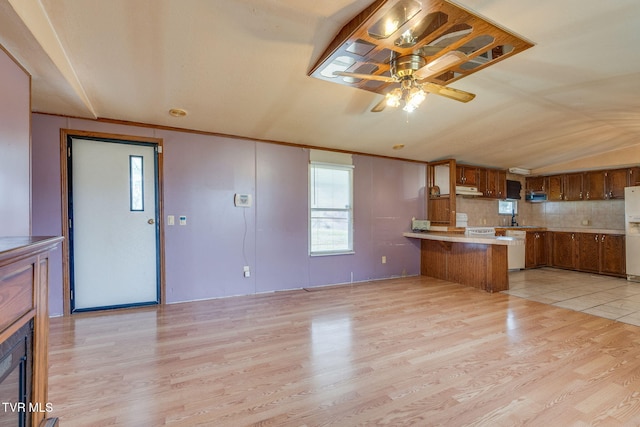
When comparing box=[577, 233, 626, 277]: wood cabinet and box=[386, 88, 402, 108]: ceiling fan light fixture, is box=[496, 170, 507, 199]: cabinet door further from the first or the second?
box=[386, 88, 402, 108]: ceiling fan light fixture

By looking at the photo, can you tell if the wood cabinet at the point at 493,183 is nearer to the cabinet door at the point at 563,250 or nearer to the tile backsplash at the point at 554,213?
the tile backsplash at the point at 554,213

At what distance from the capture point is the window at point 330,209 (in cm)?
470

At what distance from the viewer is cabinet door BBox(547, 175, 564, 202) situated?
6.38 m

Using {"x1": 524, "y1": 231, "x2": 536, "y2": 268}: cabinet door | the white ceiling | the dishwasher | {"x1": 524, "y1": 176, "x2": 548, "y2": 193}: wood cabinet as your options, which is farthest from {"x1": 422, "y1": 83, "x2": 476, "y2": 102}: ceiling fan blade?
{"x1": 524, "y1": 176, "x2": 548, "y2": 193}: wood cabinet

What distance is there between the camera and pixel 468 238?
4.49m

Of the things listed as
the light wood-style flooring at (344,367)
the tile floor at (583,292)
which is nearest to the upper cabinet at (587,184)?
the tile floor at (583,292)

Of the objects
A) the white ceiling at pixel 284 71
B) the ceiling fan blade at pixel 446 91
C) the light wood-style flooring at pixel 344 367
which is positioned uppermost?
the white ceiling at pixel 284 71

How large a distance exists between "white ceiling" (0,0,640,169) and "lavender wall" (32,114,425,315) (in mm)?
322

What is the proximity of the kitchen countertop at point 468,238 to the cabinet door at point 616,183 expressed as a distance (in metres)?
2.47

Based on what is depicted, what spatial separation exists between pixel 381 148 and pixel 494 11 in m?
2.92

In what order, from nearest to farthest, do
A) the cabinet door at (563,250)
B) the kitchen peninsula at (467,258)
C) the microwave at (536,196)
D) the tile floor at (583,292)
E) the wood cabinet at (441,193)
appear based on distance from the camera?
1. the tile floor at (583,292)
2. the kitchen peninsula at (467,258)
3. the wood cabinet at (441,193)
4. the cabinet door at (563,250)
5. the microwave at (536,196)

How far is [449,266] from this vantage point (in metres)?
5.10

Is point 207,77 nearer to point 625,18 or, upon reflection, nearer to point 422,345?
point 422,345

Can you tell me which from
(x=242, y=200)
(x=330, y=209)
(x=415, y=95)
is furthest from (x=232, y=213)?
(x=415, y=95)
